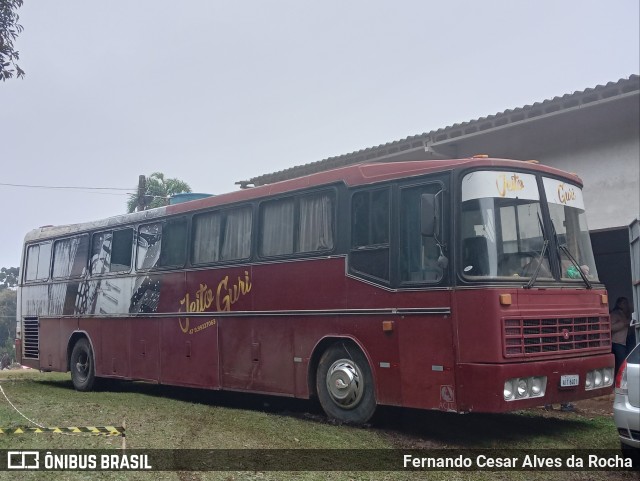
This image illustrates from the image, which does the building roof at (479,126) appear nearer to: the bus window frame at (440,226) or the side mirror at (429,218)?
the bus window frame at (440,226)

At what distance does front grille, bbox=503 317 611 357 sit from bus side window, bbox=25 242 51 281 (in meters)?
11.2

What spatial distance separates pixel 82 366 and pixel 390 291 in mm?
8353

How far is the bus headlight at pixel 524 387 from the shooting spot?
24.6ft

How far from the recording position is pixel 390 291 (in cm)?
852

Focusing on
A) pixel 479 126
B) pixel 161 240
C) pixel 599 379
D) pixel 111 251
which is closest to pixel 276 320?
pixel 161 240

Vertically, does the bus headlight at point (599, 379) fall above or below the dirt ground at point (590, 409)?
above

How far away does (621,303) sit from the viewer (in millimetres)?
11641

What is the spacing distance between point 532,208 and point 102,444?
5316 mm

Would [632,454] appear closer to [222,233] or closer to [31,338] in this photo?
[222,233]

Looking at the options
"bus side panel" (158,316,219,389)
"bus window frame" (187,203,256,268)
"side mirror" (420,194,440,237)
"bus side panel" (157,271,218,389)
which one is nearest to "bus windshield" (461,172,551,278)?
"side mirror" (420,194,440,237)

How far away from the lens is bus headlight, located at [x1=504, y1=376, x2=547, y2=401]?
7512 millimetres

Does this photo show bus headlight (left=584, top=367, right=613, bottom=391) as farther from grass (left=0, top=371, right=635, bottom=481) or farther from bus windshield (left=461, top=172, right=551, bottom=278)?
bus windshield (left=461, top=172, right=551, bottom=278)

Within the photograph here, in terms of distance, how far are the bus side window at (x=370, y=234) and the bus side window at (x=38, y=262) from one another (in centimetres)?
910

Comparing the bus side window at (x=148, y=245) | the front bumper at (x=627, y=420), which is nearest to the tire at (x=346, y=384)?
the front bumper at (x=627, y=420)
